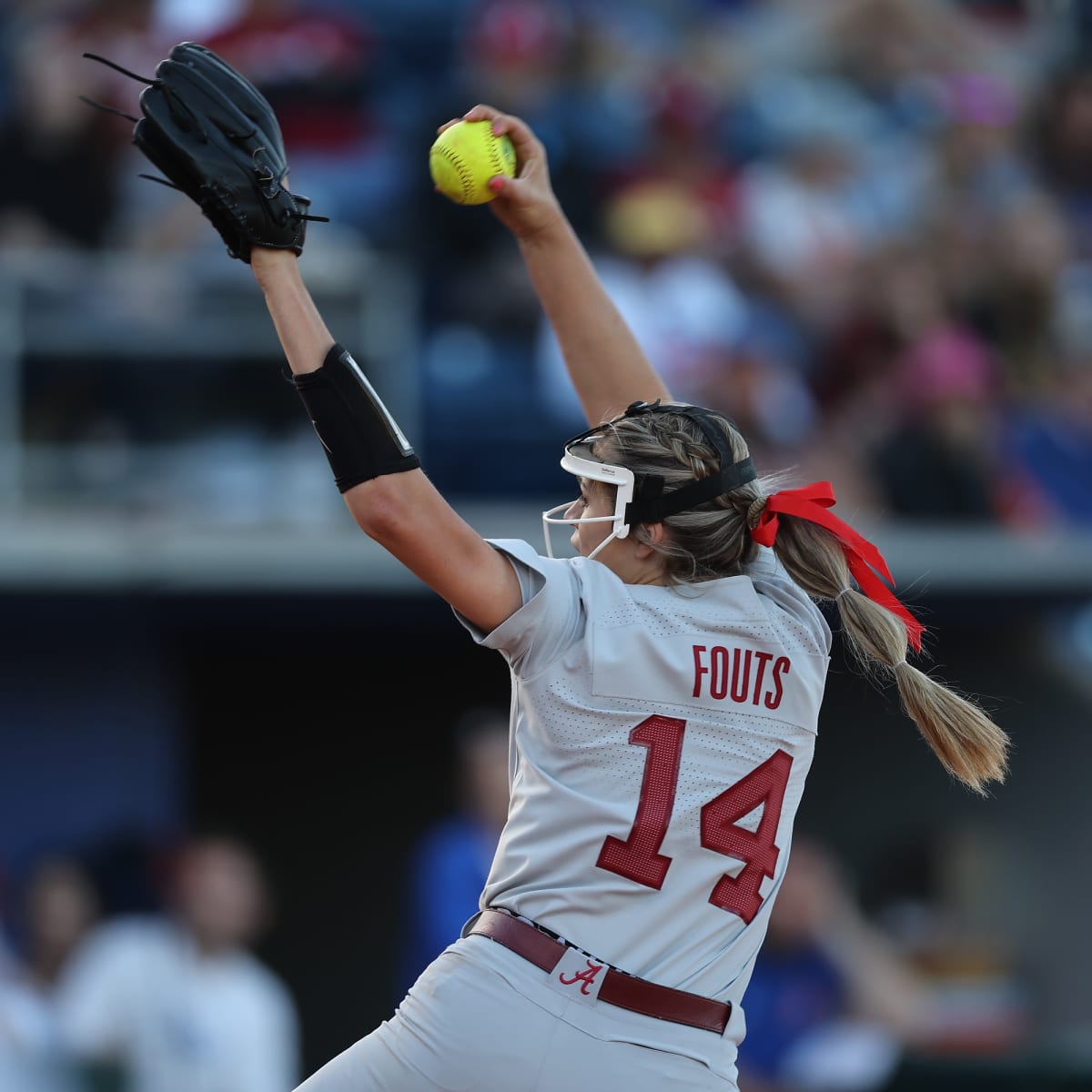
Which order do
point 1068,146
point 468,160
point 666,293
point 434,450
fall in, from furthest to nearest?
point 1068,146
point 666,293
point 434,450
point 468,160

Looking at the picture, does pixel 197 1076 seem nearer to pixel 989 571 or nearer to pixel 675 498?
pixel 989 571

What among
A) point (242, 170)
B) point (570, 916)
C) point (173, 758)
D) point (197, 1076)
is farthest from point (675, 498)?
point (173, 758)

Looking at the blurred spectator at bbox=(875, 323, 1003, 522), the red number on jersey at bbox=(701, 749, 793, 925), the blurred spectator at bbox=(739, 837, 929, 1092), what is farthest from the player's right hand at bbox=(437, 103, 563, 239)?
the blurred spectator at bbox=(875, 323, 1003, 522)

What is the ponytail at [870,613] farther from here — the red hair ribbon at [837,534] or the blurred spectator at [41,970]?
the blurred spectator at [41,970]

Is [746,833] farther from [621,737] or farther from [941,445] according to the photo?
[941,445]

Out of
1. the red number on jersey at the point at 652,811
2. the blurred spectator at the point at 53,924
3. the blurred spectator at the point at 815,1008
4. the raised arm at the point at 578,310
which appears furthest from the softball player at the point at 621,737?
the blurred spectator at the point at 53,924

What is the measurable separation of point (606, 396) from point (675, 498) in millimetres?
661

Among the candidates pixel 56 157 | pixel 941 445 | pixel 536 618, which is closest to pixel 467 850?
pixel 941 445

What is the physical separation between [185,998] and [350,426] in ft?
13.8

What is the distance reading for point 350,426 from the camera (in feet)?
8.29

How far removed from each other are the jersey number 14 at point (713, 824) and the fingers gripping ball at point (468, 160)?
1075 millimetres

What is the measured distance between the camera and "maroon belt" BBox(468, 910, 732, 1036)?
2510 mm

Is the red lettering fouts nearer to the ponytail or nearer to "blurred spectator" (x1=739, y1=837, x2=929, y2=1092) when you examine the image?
the ponytail

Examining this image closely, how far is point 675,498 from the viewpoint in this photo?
2.63 meters
